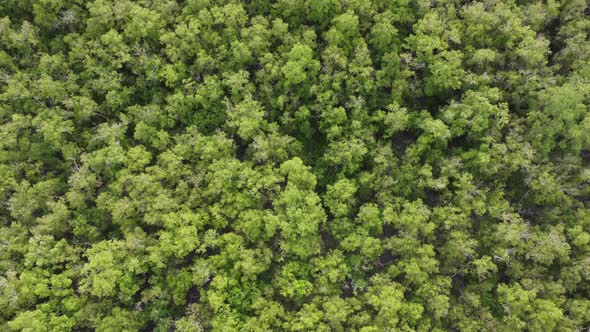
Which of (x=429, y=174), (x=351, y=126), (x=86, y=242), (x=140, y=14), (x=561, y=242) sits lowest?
(x=86, y=242)

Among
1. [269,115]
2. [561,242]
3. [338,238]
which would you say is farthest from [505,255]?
[269,115]

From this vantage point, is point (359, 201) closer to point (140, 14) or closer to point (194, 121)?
point (194, 121)

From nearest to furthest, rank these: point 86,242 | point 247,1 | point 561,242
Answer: point 561,242 < point 86,242 < point 247,1

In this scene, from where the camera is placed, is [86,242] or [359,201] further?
[359,201]

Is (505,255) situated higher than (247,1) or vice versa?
(247,1)

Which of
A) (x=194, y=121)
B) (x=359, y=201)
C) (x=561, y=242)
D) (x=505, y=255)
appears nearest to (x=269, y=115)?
(x=194, y=121)

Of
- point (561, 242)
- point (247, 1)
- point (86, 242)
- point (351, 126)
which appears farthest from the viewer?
point (247, 1)

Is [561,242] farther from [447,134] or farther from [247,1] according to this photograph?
[247,1]
